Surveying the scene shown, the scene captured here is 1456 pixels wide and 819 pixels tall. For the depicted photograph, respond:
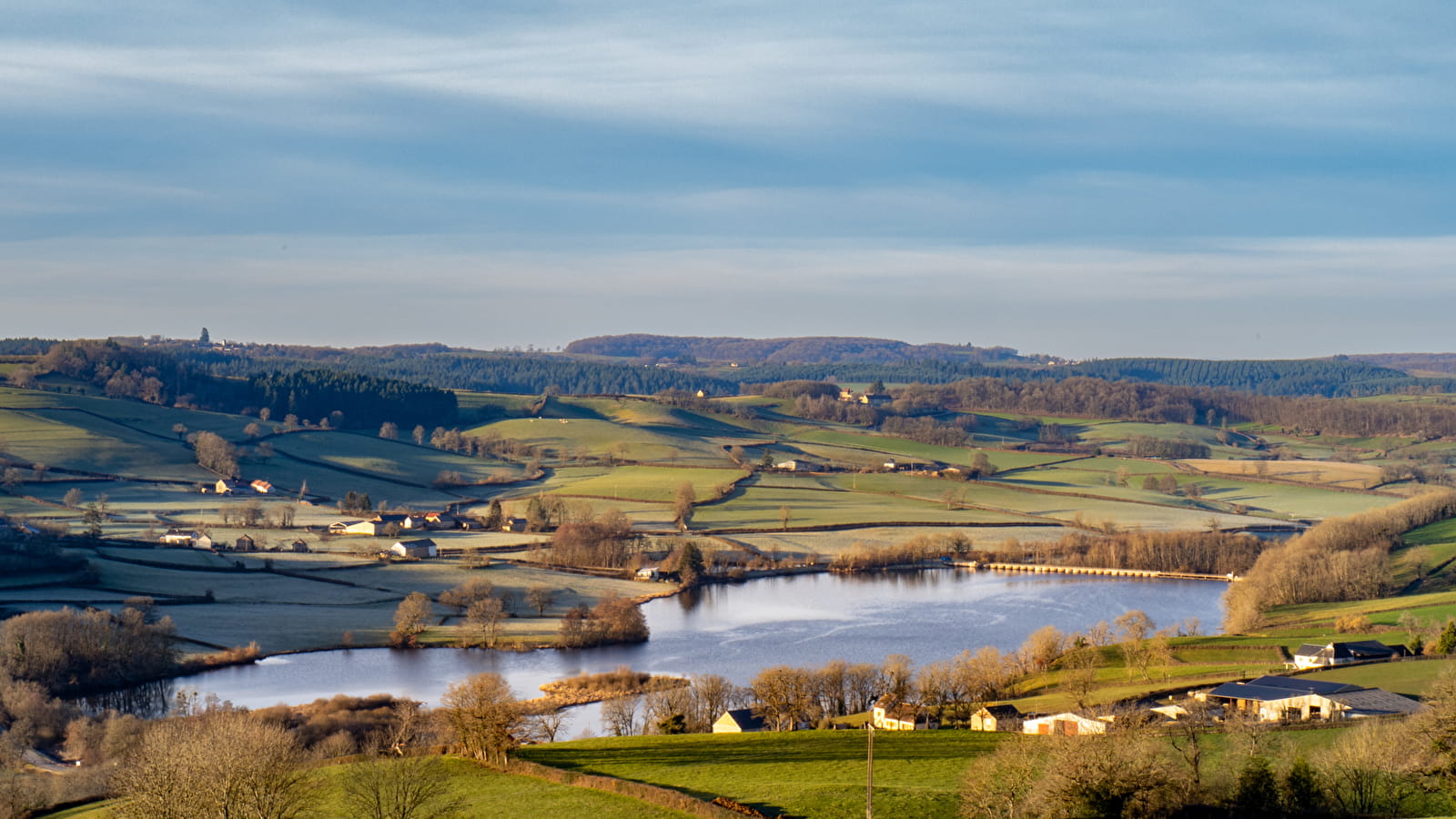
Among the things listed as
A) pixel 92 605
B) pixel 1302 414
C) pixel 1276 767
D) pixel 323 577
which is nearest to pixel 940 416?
pixel 1302 414

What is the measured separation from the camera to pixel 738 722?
38.2 meters

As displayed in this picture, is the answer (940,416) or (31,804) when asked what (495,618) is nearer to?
(31,804)

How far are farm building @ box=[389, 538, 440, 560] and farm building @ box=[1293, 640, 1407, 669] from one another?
160ft

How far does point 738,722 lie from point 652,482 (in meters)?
69.6

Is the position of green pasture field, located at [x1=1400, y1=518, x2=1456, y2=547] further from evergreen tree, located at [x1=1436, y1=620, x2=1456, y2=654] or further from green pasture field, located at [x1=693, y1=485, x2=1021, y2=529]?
evergreen tree, located at [x1=1436, y1=620, x2=1456, y2=654]

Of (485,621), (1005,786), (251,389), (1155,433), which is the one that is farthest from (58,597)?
(1155,433)

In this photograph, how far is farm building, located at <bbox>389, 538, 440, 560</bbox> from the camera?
75562mm

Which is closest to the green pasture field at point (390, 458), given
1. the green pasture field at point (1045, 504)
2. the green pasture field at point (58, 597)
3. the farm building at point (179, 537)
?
the farm building at point (179, 537)

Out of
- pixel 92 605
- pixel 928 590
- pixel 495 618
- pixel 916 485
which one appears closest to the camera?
pixel 92 605

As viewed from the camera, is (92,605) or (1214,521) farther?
(1214,521)

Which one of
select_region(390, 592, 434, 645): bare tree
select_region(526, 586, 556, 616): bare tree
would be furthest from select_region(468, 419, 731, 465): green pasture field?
select_region(390, 592, 434, 645): bare tree

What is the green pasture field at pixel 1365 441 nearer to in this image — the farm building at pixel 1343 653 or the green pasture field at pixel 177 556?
the farm building at pixel 1343 653

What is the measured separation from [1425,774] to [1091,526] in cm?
7448

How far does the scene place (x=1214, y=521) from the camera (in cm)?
9569
